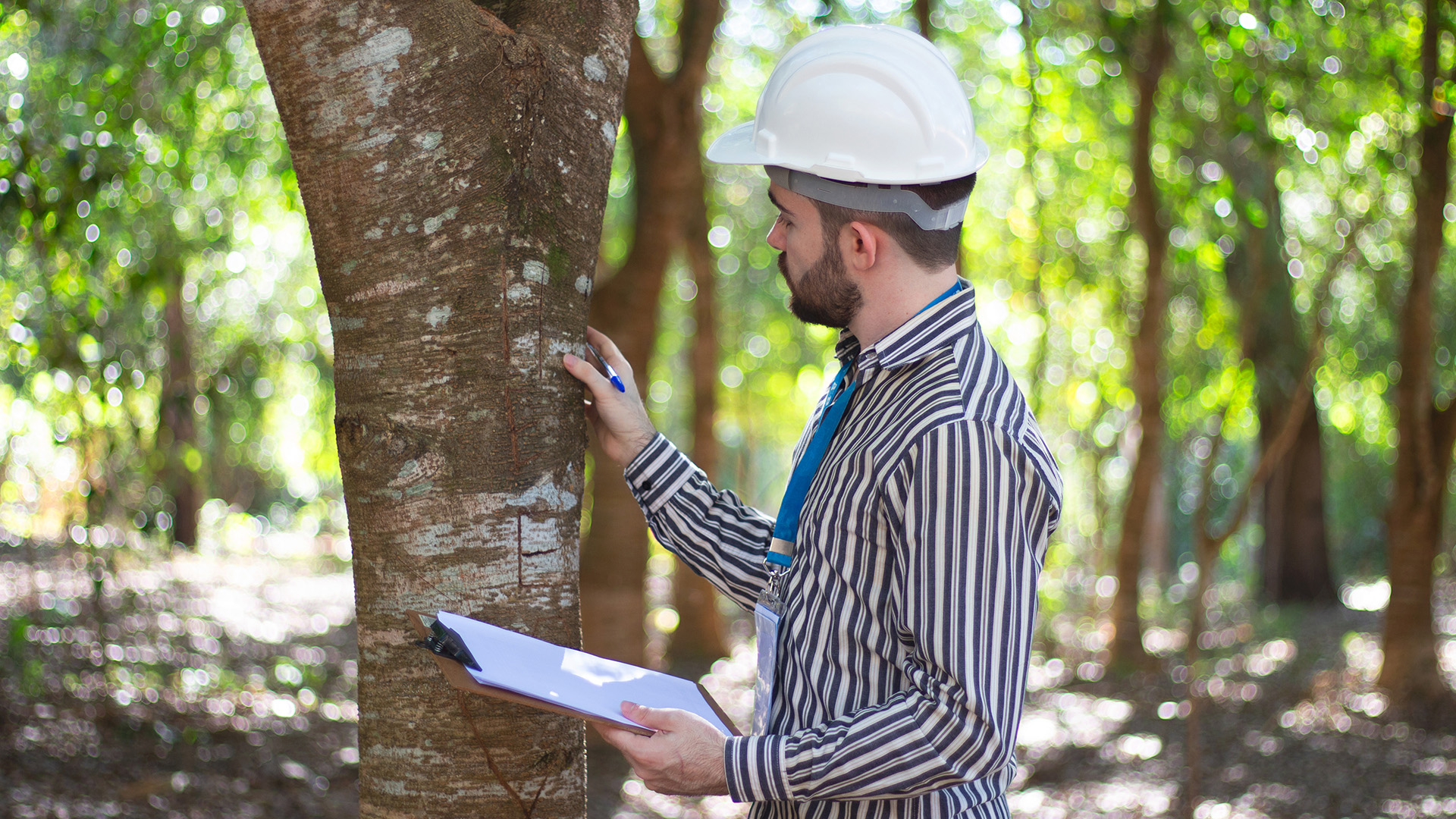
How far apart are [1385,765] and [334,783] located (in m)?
6.31

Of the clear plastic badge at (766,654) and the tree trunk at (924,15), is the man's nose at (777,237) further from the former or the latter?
the tree trunk at (924,15)

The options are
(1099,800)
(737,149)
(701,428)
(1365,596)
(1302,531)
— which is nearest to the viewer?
(737,149)

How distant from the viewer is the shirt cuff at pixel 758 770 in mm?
1460

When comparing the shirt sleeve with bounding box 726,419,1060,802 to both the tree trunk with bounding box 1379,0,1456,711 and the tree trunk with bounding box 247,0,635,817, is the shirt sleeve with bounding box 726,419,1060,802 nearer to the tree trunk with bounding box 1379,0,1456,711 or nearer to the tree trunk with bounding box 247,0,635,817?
the tree trunk with bounding box 247,0,635,817

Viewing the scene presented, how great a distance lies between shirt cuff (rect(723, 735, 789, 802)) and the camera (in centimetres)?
146

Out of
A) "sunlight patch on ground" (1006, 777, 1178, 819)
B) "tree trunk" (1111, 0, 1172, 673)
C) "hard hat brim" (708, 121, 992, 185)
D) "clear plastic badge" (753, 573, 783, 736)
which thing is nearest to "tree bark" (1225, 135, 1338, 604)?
"tree trunk" (1111, 0, 1172, 673)

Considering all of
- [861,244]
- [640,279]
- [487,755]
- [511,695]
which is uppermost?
[640,279]

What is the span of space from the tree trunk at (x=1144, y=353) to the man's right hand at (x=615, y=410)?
6715 mm

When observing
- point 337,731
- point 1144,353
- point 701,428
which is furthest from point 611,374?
point 701,428

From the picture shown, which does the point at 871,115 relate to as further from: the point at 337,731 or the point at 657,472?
the point at 337,731

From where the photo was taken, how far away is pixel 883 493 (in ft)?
5.00

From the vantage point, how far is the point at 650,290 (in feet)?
22.0

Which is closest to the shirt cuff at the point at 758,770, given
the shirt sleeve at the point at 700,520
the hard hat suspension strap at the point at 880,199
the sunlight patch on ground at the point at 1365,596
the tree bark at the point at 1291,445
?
the shirt sleeve at the point at 700,520

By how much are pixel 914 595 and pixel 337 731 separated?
22.1 ft
